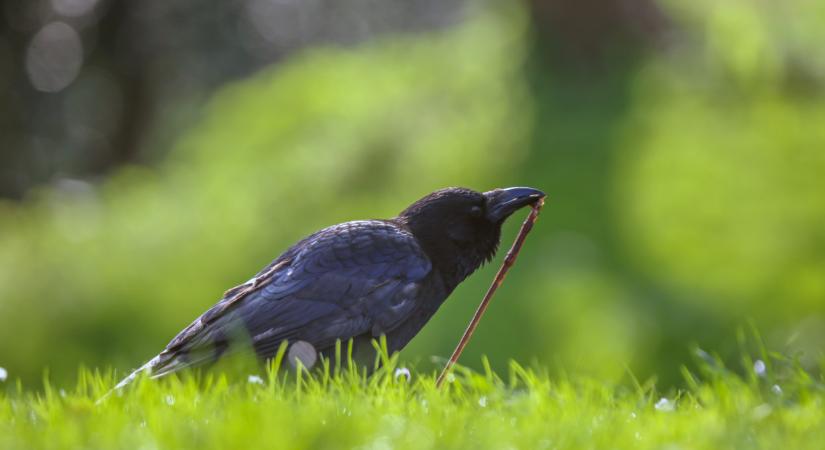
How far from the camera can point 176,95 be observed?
47.2ft

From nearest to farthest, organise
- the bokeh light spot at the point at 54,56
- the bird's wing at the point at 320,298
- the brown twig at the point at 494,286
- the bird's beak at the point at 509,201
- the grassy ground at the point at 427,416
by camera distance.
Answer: the grassy ground at the point at 427,416 < the brown twig at the point at 494,286 < the bird's wing at the point at 320,298 < the bird's beak at the point at 509,201 < the bokeh light spot at the point at 54,56

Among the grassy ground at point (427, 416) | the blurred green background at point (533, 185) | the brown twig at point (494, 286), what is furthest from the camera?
the blurred green background at point (533, 185)

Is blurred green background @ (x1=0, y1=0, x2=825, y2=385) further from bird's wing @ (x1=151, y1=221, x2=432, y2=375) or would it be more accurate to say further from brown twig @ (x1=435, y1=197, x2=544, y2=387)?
bird's wing @ (x1=151, y1=221, x2=432, y2=375)

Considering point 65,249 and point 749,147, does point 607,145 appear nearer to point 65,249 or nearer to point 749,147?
point 749,147

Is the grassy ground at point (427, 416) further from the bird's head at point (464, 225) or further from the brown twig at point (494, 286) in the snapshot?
the bird's head at point (464, 225)

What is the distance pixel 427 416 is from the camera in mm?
2863

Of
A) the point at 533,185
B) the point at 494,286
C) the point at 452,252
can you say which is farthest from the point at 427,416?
the point at 533,185

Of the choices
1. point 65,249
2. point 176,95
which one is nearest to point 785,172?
point 65,249

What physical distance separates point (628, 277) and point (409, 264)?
3.68 m

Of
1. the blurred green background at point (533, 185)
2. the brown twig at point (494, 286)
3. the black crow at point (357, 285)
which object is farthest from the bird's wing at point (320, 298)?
the blurred green background at point (533, 185)

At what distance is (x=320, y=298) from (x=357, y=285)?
0.47 ft

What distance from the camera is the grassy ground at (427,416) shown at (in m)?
2.62

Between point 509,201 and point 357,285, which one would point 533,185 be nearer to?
point 509,201

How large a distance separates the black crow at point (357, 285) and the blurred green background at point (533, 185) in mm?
1944
